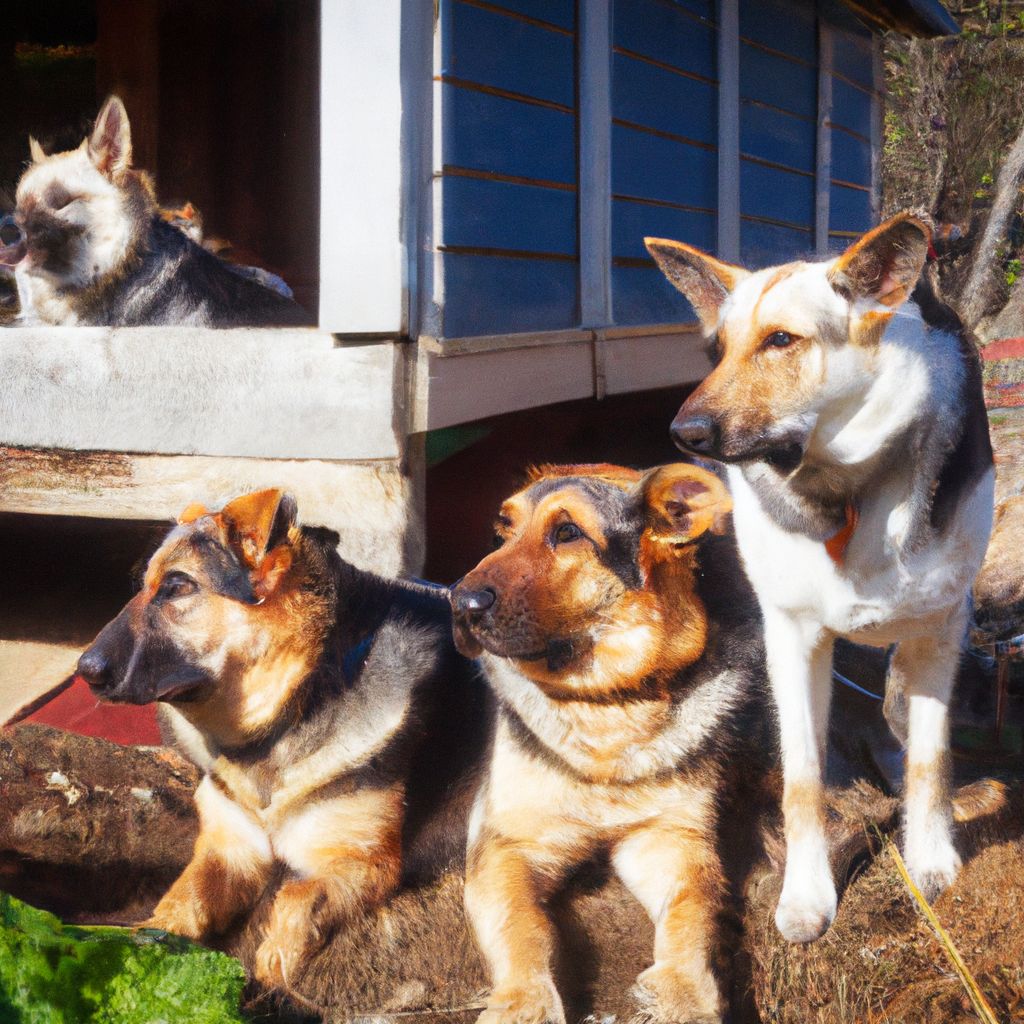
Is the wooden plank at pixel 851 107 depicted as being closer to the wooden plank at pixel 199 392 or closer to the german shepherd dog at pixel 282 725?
the wooden plank at pixel 199 392

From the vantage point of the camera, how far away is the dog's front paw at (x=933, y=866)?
9.39 ft

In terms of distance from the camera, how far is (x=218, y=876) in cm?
308

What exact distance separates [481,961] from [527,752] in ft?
1.79

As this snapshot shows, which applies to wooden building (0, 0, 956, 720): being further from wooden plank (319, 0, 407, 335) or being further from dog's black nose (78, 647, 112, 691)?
dog's black nose (78, 647, 112, 691)

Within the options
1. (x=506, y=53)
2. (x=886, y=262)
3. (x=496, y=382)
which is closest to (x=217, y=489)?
(x=496, y=382)

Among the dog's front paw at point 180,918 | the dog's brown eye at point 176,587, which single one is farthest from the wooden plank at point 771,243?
the dog's front paw at point 180,918

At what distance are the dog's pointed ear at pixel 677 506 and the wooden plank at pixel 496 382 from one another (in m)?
1.02

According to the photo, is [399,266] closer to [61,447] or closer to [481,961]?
[61,447]

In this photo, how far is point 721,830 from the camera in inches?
119

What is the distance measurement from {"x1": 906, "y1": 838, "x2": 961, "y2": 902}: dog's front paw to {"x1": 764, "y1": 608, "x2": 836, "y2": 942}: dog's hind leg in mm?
228

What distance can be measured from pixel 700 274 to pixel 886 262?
47 cm

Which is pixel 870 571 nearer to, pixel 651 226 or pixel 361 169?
pixel 361 169

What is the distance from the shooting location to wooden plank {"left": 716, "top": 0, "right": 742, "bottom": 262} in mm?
5234

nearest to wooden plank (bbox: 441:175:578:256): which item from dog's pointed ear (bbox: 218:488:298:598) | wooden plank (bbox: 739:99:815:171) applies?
dog's pointed ear (bbox: 218:488:298:598)
